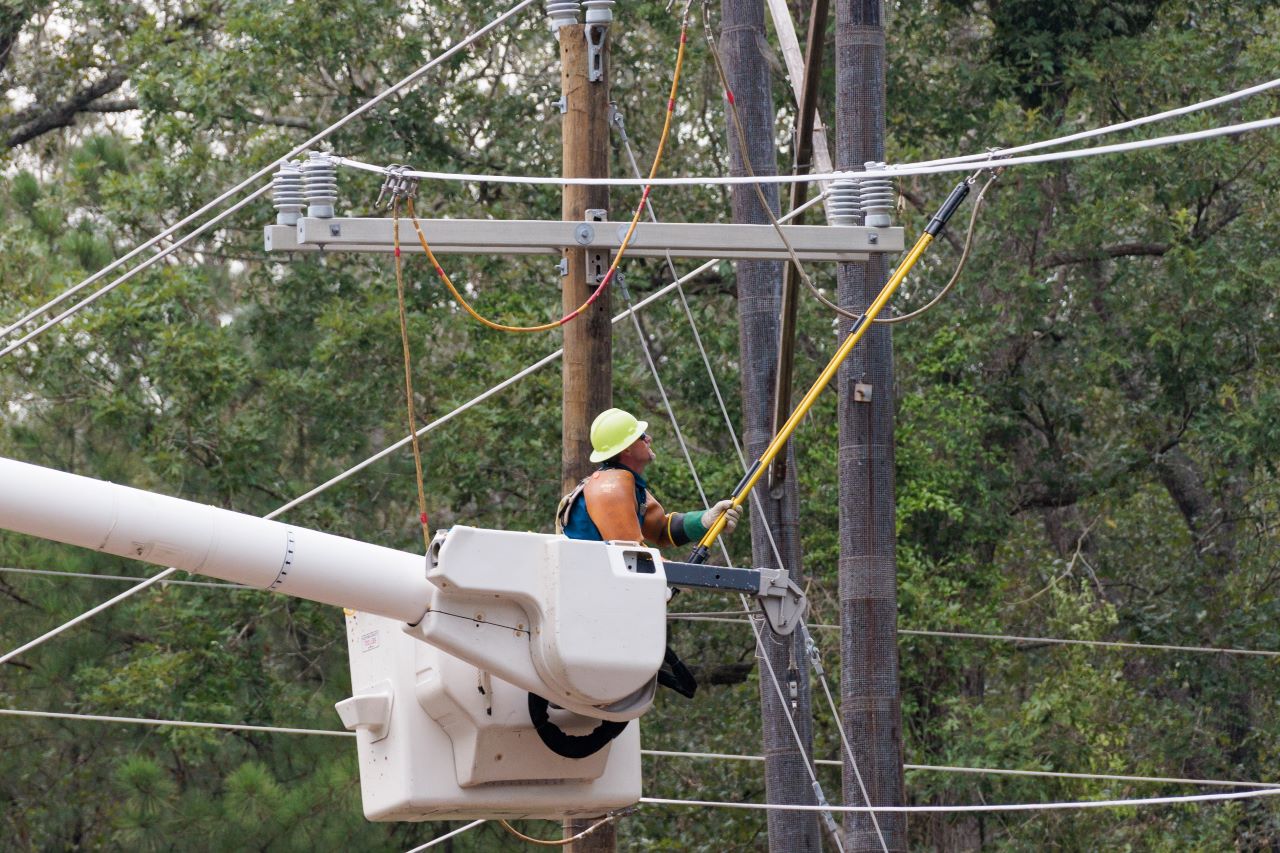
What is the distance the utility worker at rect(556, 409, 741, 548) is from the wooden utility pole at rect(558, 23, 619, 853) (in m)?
0.22

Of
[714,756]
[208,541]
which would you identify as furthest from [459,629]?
[714,756]

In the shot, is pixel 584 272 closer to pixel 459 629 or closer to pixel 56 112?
pixel 459 629

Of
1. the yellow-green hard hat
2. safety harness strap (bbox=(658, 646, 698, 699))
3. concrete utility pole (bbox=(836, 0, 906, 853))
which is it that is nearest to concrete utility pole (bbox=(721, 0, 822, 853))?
concrete utility pole (bbox=(836, 0, 906, 853))

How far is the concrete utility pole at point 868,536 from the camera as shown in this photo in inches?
399

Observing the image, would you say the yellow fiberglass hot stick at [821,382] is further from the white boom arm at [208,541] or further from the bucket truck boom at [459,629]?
the white boom arm at [208,541]

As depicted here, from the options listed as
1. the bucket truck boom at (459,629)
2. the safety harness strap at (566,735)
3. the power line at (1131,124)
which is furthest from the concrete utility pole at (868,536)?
the safety harness strap at (566,735)

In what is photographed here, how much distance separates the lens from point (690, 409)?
1689cm

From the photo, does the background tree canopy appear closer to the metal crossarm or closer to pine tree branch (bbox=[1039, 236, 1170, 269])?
pine tree branch (bbox=[1039, 236, 1170, 269])

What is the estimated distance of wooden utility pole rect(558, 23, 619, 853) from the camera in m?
8.52

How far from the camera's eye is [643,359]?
18.0 meters

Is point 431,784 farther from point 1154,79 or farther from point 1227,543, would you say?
point 1227,543

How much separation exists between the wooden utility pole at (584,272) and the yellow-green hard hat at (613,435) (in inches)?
18.4

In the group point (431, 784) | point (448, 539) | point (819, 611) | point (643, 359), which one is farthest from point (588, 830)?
point (643, 359)

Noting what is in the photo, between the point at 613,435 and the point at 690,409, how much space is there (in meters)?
8.93
